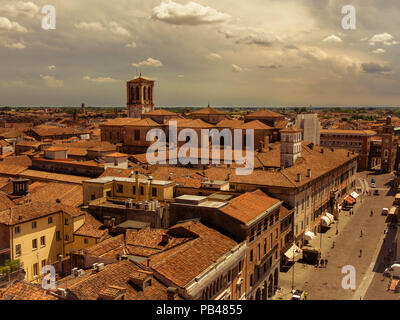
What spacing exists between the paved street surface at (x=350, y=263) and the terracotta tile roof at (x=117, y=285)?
1263cm

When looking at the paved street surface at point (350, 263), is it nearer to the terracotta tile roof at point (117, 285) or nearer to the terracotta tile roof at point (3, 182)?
the terracotta tile roof at point (117, 285)

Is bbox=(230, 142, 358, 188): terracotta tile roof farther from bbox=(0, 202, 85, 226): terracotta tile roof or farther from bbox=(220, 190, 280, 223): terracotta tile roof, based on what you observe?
bbox=(0, 202, 85, 226): terracotta tile roof

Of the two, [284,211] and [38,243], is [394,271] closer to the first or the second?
[284,211]

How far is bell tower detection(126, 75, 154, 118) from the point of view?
72562 millimetres

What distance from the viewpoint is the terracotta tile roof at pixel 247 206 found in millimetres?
22047

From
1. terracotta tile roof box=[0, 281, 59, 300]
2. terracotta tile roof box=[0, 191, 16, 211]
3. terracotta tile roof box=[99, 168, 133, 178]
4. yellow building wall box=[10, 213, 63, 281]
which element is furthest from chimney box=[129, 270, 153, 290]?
terracotta tile roof box=[99, 168, 133, 178]

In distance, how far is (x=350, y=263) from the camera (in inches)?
1196

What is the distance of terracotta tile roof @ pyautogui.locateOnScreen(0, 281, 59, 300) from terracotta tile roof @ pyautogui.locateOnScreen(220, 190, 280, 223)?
1043cm

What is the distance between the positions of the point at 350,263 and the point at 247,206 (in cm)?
1186

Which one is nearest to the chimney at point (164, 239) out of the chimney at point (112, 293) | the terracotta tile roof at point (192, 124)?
the chimney at point (112, 293)

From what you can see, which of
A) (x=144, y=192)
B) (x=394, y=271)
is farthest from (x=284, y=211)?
(x=144, y=192)
